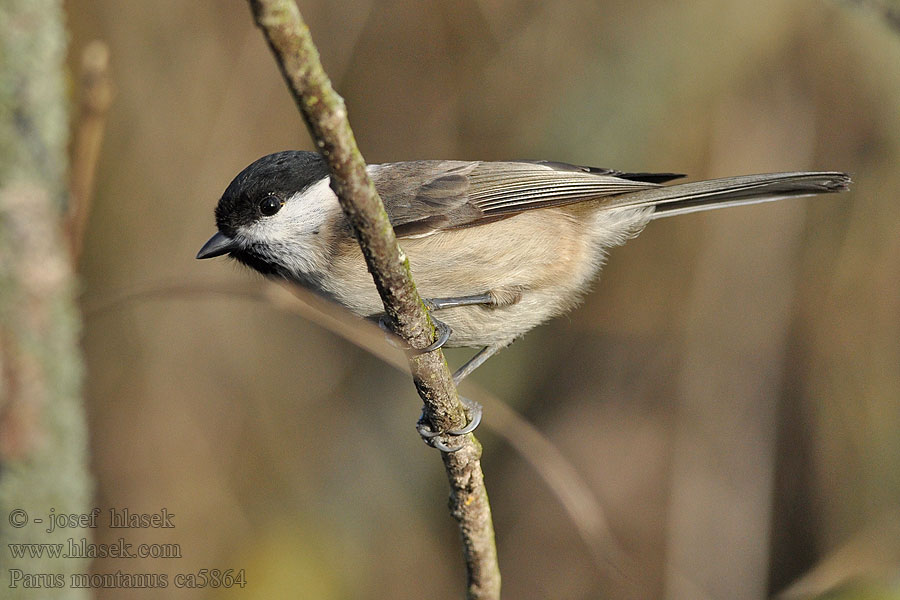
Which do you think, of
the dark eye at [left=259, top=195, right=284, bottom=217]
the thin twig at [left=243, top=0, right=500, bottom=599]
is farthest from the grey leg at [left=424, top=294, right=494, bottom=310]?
the dark eye at [left=259, top=195, right=284, bottom=217]

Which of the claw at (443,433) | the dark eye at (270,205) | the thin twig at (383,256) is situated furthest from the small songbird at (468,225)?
the thin twig at (383,256)

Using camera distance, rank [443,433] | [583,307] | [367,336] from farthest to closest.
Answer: [583,307]
[367,336]
[443,433]

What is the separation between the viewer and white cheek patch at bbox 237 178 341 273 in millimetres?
2789

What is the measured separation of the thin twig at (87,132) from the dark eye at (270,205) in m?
0.73


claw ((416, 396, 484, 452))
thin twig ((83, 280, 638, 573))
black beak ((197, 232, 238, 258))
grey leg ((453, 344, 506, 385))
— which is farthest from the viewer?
grey leg ((453, 344, 506, 385))

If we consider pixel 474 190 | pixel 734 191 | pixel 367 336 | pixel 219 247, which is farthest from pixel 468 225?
pixel 734 191

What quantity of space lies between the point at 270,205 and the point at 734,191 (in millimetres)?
1855

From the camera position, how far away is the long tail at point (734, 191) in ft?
9.48

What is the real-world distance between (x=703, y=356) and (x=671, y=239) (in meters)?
0.80

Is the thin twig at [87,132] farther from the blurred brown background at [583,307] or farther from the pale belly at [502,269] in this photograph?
the blurred brown background at [583,307]

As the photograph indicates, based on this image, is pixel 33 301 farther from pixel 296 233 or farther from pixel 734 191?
pixel 734 191

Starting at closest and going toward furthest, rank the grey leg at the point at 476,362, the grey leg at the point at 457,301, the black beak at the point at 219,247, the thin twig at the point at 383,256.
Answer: the thin twig at the point at 383,256, the grey leg at the point at 457,301, the black beak at the point at 219,247, the grey leg at the point at 476,362

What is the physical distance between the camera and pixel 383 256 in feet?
5.15

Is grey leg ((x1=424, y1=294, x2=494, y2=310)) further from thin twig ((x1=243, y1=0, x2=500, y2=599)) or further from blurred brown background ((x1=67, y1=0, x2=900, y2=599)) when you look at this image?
blurred brown background ((x1=67, y1=0, x2=900, y2=599))
